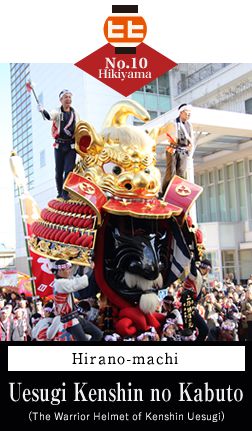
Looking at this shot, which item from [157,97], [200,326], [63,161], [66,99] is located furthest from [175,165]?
[157,97]

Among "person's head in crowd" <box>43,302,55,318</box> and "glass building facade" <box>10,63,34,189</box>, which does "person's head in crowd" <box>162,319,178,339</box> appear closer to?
"person's head in crowd" <box>43,302,55,318</box>

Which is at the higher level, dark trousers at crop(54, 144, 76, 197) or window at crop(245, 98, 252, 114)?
window at crop(245, 98, 252, 114)

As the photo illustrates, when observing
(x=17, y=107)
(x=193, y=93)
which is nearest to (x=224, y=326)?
(x=17, y=107)

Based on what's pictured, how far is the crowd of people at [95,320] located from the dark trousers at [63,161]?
3.88 ft

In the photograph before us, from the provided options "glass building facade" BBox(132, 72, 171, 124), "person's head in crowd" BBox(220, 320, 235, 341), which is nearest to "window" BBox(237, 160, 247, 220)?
"glass building facade" BBox(132, 72, 171, 124)

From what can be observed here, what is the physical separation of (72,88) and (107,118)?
12.4 ft

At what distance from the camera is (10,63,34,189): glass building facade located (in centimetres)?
846

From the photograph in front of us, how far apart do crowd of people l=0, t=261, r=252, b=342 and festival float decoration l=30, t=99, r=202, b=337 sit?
0.15 meters

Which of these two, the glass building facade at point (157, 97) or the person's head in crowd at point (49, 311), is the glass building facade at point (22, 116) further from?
the person's head in crowd at point (49, 311)

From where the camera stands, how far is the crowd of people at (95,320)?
4.55 m

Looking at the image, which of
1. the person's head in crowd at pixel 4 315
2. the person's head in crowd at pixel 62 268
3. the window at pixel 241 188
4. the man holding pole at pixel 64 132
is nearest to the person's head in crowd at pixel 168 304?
the person's head in crowd at pixel 62 268
